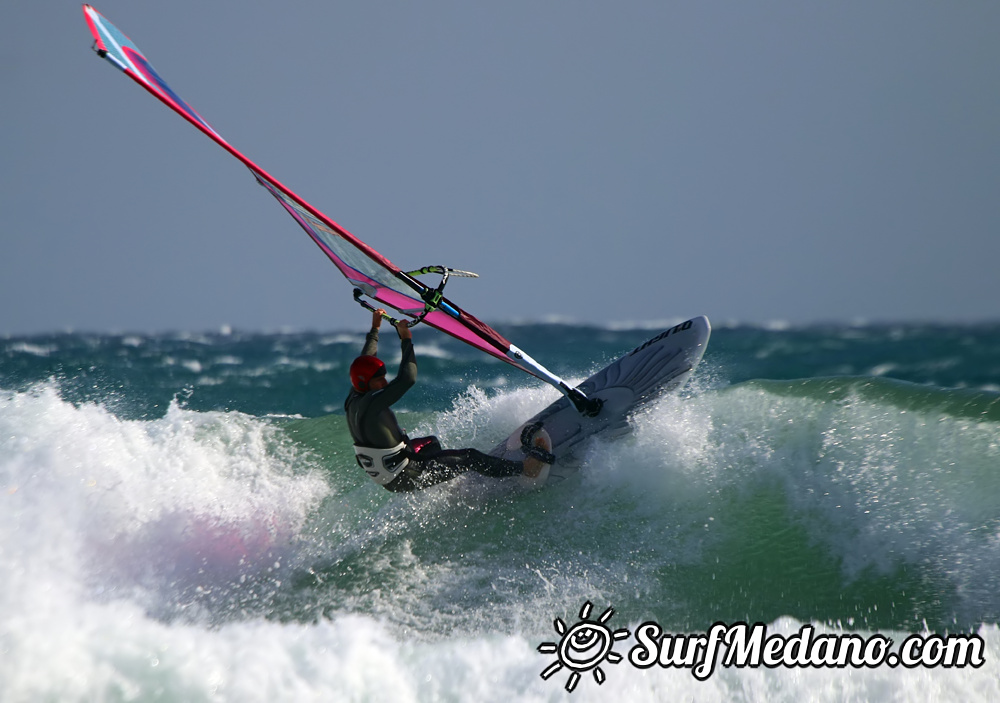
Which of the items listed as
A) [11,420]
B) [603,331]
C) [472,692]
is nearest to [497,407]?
[472,692]

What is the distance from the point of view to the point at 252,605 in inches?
163

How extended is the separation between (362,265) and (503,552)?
191 centimetres

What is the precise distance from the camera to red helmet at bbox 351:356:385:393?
4.30m

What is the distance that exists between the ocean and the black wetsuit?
11.1 inches

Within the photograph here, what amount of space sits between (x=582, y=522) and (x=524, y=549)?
430 mm

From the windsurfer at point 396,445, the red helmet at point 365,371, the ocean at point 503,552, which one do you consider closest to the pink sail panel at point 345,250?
the windsurfer at point 396,445

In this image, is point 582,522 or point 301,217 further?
point 582,522

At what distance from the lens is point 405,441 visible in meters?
4.58

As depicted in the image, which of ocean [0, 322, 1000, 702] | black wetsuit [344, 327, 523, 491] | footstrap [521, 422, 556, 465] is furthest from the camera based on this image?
footstrap [521, 422, 556, 465]

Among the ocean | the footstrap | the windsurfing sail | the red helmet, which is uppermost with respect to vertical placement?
the windsurfing sail

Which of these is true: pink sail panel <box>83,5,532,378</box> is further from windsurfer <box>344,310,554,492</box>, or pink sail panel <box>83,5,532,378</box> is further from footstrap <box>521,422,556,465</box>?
footstrap <box>521,422,556,465</box>

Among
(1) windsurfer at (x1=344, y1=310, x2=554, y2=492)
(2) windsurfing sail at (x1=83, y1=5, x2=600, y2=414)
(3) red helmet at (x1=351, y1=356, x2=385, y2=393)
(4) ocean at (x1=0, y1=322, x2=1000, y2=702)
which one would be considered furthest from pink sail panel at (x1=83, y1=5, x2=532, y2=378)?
(4) ocean at (x1=0, y1=322, x2=1000, y2=702)

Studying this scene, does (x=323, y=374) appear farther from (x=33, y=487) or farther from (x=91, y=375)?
(x=33, y=487)

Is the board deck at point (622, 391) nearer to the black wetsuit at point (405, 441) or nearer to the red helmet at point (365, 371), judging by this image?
the black wetsuit at point (405, 441)
